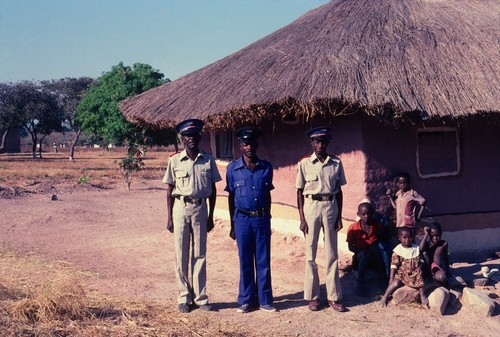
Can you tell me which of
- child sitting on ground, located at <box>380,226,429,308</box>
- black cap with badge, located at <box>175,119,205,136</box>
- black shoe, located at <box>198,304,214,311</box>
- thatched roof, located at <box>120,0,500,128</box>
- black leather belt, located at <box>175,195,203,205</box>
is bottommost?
black shoe, located at <box>198,304,214,311</box>

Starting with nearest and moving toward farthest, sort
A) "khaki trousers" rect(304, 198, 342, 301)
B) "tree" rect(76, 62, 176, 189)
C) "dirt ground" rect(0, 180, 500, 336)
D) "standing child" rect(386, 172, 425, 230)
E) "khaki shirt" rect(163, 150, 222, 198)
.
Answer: "dirt ground" rect(0, 180, 500, 336) < "khaki shirt" rect(163, 150, 222, 198) < "khaki trousers" rect(304, 198, 342, 301) < "standing child" rect(386, 172, 425, 230) < "tree" rect(76, 62, 176, 189)

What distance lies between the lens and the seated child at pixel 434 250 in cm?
561

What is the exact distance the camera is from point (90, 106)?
24953 millimetres

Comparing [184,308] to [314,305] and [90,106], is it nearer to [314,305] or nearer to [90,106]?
[314,305]

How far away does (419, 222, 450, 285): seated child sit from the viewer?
5.61 meters

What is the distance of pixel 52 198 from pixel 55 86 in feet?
109

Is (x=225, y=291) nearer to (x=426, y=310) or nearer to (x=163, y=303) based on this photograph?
(x=163, y=303)

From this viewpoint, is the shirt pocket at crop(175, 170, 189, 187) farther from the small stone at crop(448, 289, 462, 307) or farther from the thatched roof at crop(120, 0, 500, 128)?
the small stone at crop(448, 289, 462, 307)

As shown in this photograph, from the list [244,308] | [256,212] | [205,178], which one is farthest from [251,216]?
[244,308]

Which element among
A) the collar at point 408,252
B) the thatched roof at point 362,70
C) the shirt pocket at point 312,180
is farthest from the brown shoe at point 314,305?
the thatched roof at point 362,70

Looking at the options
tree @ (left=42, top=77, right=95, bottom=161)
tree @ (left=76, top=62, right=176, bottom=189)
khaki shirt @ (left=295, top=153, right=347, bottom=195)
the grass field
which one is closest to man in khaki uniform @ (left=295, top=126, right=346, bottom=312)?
khaki shirt @ (left=295, top=153, right=347, bottom=195)

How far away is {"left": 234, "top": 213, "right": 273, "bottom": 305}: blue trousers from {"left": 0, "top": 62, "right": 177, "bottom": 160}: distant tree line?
12.7 metres

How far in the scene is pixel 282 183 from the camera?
784 cm

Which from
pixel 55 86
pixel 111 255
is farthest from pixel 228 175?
pixel 55 86
